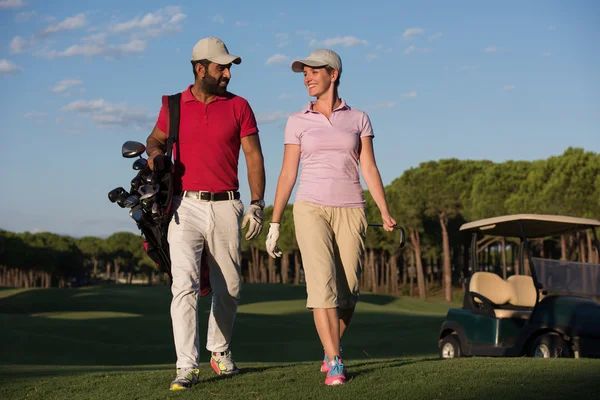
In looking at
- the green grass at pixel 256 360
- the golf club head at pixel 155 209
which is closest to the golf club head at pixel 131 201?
the golf club head at pixel 155 209

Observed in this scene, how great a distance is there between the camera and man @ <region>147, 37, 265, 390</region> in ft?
22.2

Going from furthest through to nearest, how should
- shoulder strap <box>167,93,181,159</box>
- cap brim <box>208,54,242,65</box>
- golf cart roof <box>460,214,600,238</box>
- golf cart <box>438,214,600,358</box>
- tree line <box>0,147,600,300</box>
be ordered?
tree line <box>0,147,600,300</box> < golf cart roof <box>460,214,600,238</box> < golf cart <box>438,214,600,358</box> < cap brim <box>208,54,242,65</box> < shoulder strap <box>167,93,181,159</box>

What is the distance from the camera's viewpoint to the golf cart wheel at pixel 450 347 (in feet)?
42.4

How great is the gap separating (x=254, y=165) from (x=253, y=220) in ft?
2.00

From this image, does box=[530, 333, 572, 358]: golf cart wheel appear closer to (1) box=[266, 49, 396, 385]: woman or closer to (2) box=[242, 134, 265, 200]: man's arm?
(1) box=[266, 49, 396, 385]: woman

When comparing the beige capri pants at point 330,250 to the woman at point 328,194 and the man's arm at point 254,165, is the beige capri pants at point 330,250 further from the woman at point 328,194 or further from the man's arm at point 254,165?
the man's arm at point 254,165

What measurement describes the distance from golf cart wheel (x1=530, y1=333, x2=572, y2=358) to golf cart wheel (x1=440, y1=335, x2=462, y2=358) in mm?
1584

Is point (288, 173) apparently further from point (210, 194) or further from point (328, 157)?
point (210, 194)

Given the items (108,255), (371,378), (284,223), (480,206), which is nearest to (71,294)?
(480,206)

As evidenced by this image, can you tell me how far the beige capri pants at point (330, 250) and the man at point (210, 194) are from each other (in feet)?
1.71

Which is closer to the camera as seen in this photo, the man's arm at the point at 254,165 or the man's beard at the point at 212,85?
the man's beard at the point at 212,85

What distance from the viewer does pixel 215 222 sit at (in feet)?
22.9

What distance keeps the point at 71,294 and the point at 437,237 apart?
92.6ft

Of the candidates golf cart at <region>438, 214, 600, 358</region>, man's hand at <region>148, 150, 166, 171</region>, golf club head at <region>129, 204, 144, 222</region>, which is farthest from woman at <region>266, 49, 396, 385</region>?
golf cart at <region>438, 214, 600, 358</region>
